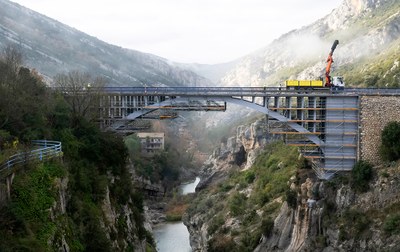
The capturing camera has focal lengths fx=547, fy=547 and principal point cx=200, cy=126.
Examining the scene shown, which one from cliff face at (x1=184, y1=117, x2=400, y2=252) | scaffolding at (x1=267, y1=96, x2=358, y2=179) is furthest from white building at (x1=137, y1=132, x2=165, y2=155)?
scaffolding at (x1=267, y1=96, x2=358, y2=179)

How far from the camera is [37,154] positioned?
2291 centimetres

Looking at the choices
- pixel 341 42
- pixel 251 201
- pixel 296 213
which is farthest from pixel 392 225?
pixel 341 42

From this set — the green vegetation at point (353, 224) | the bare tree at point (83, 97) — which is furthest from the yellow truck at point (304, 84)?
the bare tree at point (83, 97)

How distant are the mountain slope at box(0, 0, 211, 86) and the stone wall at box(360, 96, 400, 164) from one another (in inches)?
2954

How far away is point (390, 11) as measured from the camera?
96625mm

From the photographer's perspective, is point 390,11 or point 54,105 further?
point 390,11

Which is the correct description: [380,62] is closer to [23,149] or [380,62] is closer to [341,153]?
[341,153]

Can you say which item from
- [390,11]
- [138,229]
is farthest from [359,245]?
[390,11]

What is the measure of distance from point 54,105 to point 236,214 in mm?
27879

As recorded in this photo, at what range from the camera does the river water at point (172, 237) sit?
194 feet

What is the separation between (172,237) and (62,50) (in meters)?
82.6

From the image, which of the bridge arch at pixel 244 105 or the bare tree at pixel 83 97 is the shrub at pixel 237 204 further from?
the bare tree at pixel 83 97

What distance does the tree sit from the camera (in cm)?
3491

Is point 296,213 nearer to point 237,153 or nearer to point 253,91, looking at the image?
point 253,91
